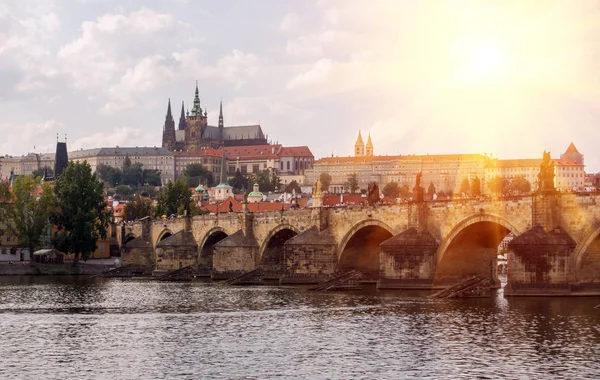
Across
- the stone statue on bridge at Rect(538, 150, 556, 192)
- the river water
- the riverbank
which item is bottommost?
the river water

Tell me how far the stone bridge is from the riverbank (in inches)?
515

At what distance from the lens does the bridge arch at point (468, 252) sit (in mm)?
60656

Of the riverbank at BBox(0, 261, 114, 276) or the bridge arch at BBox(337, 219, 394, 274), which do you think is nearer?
the bridge arch at BBox(337, 219, 394, 274)

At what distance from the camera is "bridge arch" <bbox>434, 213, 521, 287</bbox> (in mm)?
60656

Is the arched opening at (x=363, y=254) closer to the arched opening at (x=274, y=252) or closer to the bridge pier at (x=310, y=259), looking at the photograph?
the bridge pier at (x=310, y=259)

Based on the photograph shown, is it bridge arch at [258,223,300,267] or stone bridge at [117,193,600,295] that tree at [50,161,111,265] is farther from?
bridge arch at [258,223,300,267]

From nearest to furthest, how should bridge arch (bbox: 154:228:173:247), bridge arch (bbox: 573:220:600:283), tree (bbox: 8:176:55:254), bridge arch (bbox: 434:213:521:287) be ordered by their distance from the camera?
bridge arch (bbox: 573:220:600:283), bridge arch (bbox: 434:213:521:287), tree (bbox: 8:176:55:254), bridge arch (bbox: 154:228:173:247)

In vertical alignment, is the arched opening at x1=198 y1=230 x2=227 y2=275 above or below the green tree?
below

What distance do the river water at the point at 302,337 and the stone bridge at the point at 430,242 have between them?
208cm

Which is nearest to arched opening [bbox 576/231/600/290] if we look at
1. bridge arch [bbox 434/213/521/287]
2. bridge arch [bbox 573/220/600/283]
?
bridge arch [bbox 573/220/600/283]

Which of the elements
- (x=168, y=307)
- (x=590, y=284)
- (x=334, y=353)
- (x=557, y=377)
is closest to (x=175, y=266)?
(x=168, y=307)

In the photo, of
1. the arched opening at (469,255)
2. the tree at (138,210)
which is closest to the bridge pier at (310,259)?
the arched opening at (469,255)

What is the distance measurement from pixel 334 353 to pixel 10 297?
105 feet

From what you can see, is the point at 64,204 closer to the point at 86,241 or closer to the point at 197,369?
the point at 86,241
